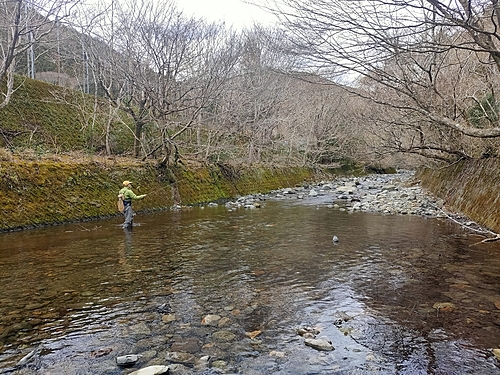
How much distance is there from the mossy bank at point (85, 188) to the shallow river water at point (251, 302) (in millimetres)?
1517

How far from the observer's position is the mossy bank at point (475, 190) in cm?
931

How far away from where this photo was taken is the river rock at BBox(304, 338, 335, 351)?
3525 millimetres

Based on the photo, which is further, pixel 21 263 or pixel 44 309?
pixel 21 263

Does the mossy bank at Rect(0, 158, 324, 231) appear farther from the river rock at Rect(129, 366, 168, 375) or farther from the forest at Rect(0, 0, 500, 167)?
the river rock at Rect(129, 366, 168, 375)

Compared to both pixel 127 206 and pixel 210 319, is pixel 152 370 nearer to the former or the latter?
pixel 210 319

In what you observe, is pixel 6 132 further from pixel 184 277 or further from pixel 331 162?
pixel 331 162

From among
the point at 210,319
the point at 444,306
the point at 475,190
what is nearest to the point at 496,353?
the point at 444,306

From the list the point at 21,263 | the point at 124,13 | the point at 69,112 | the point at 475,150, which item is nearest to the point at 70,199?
the point at 21,263

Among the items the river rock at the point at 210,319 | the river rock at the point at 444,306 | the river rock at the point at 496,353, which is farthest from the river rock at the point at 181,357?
the river rock at the point at 444,306

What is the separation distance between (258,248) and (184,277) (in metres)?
2.36

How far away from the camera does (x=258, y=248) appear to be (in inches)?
309

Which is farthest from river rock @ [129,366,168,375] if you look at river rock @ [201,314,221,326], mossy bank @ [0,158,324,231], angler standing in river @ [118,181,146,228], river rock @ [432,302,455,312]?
mossy bank @ [0,158,324,231]

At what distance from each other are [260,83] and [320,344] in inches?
892

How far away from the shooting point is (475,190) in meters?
11.2
